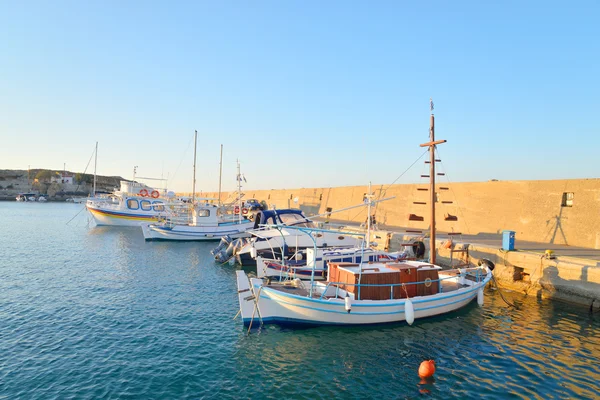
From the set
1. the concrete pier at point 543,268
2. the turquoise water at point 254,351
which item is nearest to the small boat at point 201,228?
the turquoise water at point 254,351

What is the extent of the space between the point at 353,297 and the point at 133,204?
46.3 meters

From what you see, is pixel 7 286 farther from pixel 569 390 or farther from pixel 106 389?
pixel 569 390

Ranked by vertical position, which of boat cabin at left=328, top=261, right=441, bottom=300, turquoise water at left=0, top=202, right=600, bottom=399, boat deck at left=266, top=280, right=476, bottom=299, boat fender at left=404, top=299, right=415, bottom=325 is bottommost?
turquoise water at left=0, top=202, right=600, bottom=399

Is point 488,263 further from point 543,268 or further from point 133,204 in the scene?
point 133,204

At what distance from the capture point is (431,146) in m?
16.7

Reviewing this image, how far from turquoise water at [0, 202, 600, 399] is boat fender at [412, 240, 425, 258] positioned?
6.23 metres

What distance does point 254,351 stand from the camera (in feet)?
34.2

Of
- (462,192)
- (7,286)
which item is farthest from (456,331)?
(7,286)

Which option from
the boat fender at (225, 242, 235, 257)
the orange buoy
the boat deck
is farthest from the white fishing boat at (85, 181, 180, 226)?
the orange buoy

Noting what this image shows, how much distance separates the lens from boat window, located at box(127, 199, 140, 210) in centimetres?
4944

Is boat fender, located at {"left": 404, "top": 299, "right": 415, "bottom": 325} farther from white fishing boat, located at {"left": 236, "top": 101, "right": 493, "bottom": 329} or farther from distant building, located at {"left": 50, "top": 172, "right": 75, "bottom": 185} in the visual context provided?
distant building, located at {"left": 50, "top": 172, "right": 75, "bottom": 185}

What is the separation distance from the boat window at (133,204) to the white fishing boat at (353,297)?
4320cm

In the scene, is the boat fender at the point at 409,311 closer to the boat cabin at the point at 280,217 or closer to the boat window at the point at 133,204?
the boat cabin at the point at 280,217

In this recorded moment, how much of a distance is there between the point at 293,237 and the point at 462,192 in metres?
15.1
